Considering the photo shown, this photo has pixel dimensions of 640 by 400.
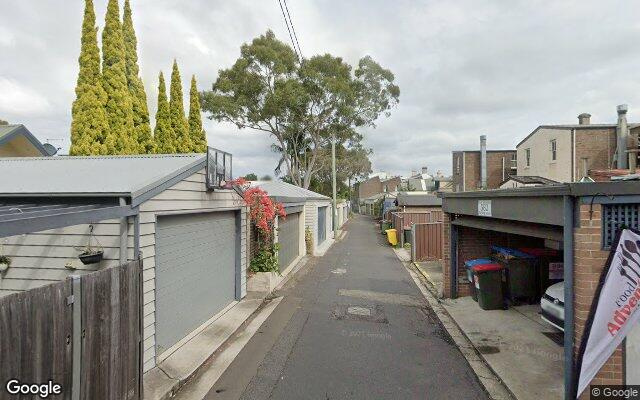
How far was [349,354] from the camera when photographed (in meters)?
6.34

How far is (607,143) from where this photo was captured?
25734 mm

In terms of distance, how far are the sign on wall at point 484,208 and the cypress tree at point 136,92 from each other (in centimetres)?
1547

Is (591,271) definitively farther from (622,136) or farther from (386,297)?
(622,136)

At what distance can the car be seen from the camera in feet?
20.7

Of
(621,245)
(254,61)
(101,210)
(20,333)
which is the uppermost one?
(254,61)

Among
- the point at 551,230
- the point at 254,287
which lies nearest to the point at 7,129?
the point at 254,287

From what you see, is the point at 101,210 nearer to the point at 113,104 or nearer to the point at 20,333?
the point at 20,333

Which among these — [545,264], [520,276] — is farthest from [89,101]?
[545,264]

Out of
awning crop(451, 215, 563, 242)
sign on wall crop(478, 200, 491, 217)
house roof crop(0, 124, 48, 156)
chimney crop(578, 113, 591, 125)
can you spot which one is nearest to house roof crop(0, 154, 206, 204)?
sign on wall crop(478, 200, 491, 217)

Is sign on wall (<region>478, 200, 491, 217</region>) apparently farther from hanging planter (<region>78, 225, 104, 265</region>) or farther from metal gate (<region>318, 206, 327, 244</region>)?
metal gate (<region>318, 206, 327, 244</region>)

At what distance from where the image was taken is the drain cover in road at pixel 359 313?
8375 mm

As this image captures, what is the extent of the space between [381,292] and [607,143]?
24.2 m

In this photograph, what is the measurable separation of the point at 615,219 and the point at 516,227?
A: 7.43 feet

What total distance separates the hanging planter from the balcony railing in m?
2.54
